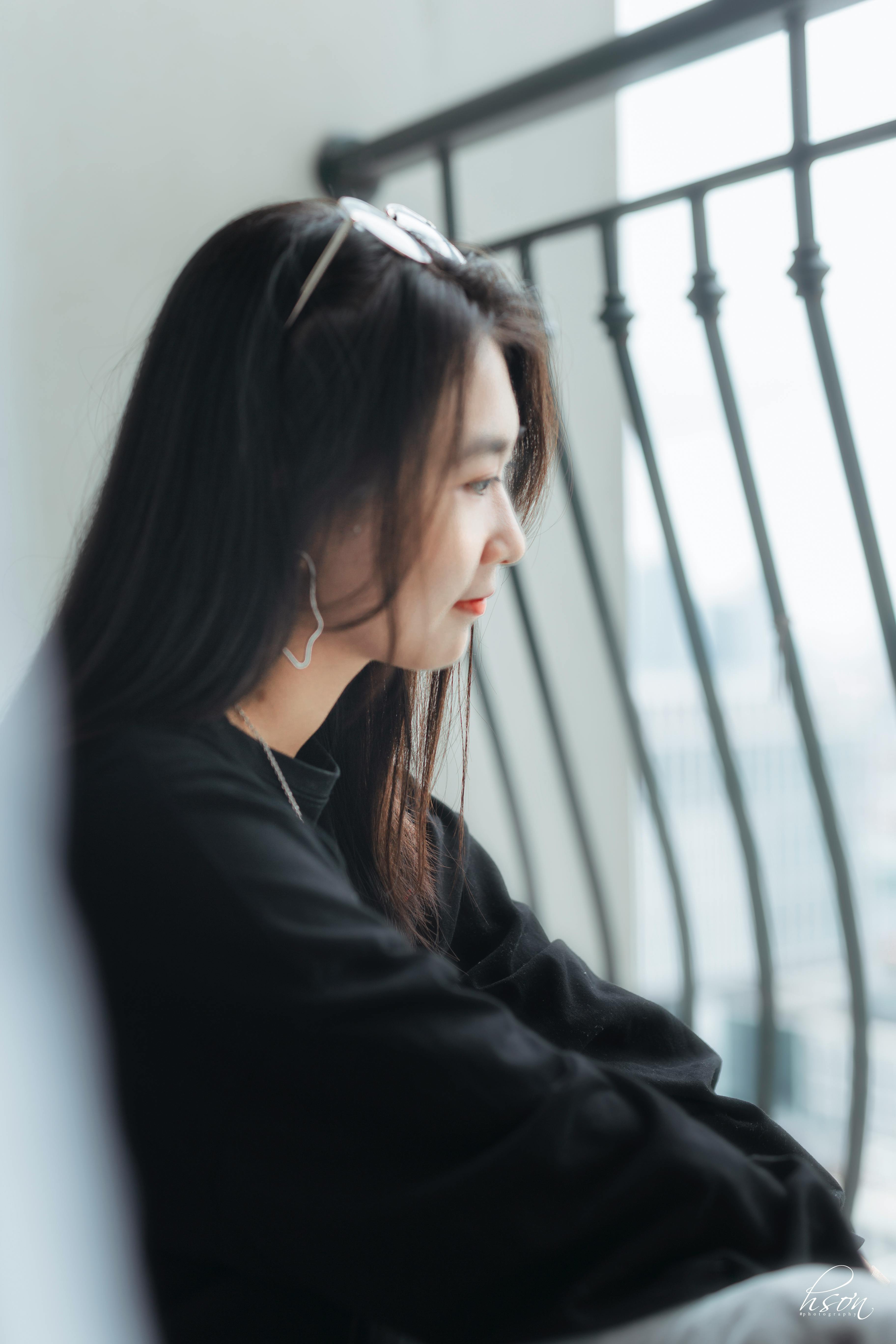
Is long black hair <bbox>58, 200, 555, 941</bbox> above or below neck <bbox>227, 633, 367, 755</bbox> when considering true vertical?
above

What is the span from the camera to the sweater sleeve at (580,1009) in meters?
0.88

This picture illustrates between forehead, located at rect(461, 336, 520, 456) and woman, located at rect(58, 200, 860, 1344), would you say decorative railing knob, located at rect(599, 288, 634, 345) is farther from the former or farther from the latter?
forehead, located at rect(461, 336, 520, 456)

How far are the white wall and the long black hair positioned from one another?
44 cm

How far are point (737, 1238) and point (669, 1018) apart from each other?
0.97ft

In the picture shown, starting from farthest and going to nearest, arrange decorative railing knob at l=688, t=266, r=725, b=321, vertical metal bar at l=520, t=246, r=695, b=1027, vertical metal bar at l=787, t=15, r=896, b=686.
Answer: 1. vertical metal bar at l=520, t=246, r=695, b=1027
2. decorative railing knob at l=688, t=266, r=725, b=321
3. vertical metal bar at l=787, t=15, r=896, b=686

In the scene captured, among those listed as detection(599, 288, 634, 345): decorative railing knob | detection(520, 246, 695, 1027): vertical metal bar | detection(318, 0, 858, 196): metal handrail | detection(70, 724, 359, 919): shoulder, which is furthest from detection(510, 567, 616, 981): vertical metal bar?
detection(70, 724, 359, 919): shoulder

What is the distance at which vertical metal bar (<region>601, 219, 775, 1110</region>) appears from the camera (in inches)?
49.8

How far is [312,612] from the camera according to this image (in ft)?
2.78

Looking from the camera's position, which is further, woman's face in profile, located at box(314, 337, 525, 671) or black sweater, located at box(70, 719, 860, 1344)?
woman's face in profile, located at box(314, 337, 525, 671)

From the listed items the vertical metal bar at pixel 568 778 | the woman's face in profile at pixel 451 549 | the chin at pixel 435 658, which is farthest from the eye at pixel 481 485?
the vertical metal bar at pixel 568 778

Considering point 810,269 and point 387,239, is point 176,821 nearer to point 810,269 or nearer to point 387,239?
point 387,239

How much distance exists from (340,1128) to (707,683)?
0.87m

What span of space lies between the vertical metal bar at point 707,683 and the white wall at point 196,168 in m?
0.45

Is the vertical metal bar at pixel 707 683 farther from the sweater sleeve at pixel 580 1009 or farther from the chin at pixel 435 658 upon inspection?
the chin at pixel 435 658
